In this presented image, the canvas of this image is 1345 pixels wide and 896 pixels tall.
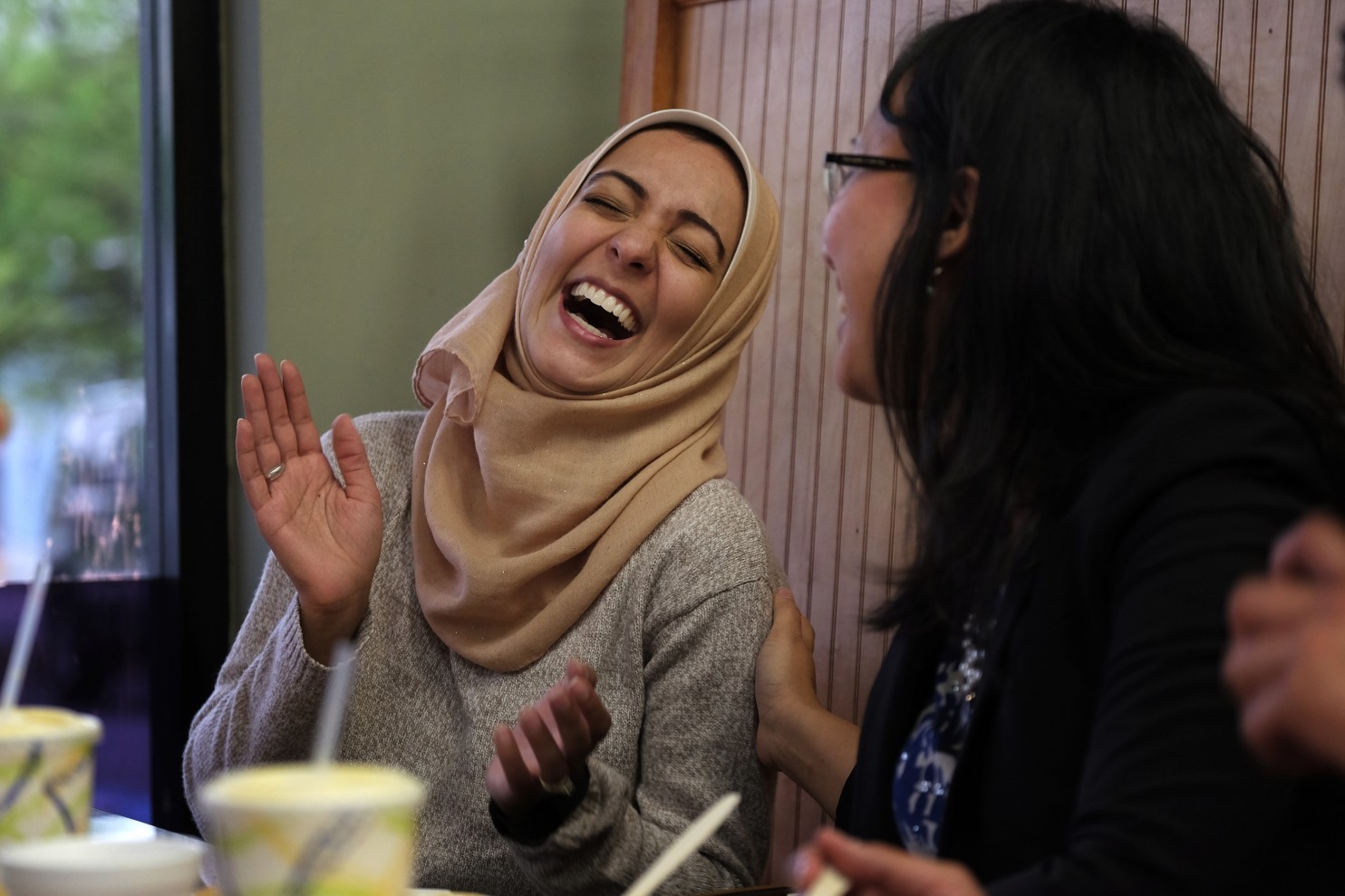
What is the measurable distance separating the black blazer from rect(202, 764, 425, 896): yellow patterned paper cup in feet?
1.18

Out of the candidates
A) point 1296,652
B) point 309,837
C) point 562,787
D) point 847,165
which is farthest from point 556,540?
point 1296,652

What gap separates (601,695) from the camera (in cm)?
153

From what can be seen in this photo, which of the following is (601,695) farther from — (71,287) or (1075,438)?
(71,287)

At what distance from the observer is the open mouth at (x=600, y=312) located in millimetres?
1653

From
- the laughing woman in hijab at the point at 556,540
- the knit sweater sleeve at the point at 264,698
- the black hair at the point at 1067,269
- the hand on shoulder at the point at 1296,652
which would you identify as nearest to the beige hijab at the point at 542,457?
the laughing woman in hijab at the point at 556,540

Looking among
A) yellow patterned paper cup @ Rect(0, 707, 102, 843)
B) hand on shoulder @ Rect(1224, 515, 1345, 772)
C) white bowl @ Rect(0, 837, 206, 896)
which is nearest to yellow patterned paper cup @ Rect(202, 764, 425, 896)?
white bowl @ Rect(0, 837, 206, 896)

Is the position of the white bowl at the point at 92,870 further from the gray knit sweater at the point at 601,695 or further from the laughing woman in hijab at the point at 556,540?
the gray knit sweater at the point at 601,695

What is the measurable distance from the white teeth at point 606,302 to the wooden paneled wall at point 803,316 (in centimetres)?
38

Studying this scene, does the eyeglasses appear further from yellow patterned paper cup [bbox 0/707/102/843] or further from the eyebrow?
yellow patterned paper cup [bbox 0/707/102/843]

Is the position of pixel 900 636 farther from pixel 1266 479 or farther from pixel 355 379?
pixel 355 379

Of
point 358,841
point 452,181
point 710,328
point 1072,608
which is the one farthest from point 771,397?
point 358,841

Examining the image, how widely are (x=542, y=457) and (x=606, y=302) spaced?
0.69 ft

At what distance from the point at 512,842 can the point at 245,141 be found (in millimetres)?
1219

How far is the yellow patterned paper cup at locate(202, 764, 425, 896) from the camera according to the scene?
544mm
